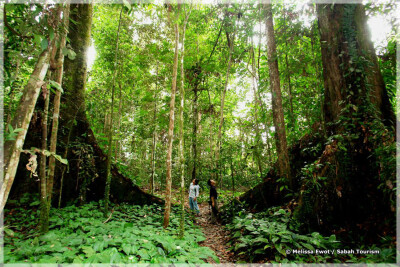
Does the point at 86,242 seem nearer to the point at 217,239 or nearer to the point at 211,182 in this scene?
the point at 217,239

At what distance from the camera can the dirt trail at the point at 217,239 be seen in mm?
4334

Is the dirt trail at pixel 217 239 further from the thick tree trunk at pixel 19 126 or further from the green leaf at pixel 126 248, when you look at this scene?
the thick tree trunk at pixel 19 126

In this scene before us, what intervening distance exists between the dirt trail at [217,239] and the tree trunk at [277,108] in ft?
8.30

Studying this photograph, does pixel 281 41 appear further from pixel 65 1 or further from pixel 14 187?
pixel 14 187

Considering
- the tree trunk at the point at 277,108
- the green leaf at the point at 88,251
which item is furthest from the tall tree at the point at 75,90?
the tree trunk at the point at 277,108

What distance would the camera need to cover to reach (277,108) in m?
6.28

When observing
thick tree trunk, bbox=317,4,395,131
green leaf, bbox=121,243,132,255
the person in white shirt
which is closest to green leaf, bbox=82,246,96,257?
green leaf, bbox=121,243,132,255

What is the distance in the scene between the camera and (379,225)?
10.9 feet

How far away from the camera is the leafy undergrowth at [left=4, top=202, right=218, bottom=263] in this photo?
264 centimetres

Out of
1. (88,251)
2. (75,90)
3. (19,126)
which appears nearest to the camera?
(19,126)

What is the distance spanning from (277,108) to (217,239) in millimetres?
4262

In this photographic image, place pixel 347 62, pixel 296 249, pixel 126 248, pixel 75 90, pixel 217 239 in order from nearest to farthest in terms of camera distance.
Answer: pixel 126 248, pixel 296 249, pixel 347 62, pixel 217 239, pixel 75 90

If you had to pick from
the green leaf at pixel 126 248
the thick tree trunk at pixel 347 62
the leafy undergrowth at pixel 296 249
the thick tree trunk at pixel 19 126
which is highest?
the thick tree trunk at pixel 347 62

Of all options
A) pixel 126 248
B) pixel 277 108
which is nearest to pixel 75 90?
pixel 126 248
